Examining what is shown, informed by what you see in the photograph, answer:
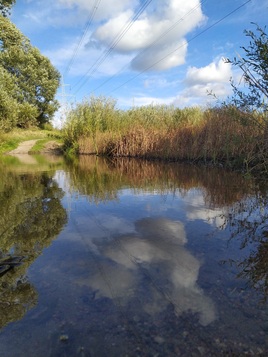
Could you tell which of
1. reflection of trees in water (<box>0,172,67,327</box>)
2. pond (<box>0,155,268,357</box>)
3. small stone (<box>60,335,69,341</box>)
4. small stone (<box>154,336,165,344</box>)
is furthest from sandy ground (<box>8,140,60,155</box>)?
small stone (<box>154,336,165,344</box>)

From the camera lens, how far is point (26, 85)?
102ft

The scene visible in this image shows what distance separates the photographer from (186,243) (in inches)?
107

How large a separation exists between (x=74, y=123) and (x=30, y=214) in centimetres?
1595

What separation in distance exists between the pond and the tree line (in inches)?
524

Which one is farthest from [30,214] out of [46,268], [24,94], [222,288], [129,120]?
[24,94]

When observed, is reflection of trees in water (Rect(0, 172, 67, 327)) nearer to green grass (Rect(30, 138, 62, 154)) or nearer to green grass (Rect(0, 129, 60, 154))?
green grass (Rect(0, 129, 60, 154))

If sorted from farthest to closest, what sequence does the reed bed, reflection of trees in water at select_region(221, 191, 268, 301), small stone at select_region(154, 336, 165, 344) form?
the reed bed < reflection of trees in water at select_region(221, 191, 268, 301) < small stone at select_region(154, 336, 165, 344)

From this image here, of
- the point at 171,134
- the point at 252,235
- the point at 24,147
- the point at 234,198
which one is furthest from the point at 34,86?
the point at 252,235

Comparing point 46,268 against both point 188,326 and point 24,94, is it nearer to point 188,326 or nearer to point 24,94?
point 188,326

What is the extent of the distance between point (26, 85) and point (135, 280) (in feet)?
109

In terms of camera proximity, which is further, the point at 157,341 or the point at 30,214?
the point at 30,214

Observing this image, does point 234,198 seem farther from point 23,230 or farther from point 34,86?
point 34,86

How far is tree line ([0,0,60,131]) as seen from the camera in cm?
1480

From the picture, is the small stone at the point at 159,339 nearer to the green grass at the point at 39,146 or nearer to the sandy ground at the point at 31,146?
the sandy ground at the point at 31,146
